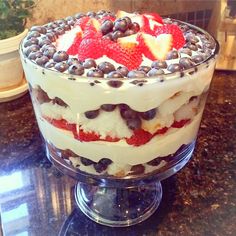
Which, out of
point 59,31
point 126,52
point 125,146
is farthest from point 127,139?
point 59,31

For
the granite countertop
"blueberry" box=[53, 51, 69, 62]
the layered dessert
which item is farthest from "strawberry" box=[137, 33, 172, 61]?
the granite countertop

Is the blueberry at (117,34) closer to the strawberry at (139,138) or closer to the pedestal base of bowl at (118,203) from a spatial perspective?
the strawberry at (139,138)

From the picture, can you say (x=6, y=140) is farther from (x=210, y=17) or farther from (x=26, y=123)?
(x=210, y=17)

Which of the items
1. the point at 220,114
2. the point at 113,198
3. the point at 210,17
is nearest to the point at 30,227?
the point at 113,198

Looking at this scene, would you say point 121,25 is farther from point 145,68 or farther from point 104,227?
point 104,227

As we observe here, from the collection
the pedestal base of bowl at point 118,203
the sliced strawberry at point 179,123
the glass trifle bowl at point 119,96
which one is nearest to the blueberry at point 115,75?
the glass trifle bowl at point 119,96

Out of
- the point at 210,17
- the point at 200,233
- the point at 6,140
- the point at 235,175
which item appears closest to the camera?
the point at 200,233
